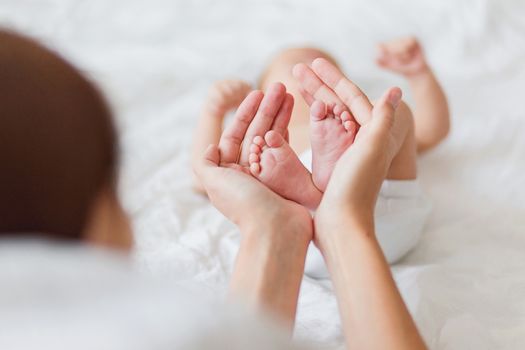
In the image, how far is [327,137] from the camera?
0.80 metres

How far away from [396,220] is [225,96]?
322mm

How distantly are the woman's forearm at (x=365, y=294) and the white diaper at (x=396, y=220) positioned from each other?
19 centimetres

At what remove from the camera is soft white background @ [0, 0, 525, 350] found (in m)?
0.86

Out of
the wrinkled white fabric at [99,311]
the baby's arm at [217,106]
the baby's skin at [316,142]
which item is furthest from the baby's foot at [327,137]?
the wrinkled white fabric at [99,311]

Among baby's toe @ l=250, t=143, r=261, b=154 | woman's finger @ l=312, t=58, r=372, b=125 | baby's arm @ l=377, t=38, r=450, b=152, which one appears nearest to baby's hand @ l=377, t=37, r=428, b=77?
baby's arm @ l=377, t=38, r=450, b=152

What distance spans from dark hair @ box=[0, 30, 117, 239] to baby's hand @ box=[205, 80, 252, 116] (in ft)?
1.91

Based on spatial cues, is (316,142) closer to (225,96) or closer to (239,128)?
(239,128)

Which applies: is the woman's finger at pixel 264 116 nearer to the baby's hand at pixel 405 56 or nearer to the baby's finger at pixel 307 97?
the baby's finger at pixel 307 97

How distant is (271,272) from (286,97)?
0.77 ft

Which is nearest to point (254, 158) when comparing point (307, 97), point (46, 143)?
point (307, 97)

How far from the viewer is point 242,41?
1.44m

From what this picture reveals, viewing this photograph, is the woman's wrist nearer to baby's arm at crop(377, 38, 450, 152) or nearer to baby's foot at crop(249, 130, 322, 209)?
baby's foot at crop(249, 130, 322, 209)

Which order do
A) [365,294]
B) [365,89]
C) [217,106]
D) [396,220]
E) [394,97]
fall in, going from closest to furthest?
[365,294], [394,97], [396,220], [217,106], [365,89]

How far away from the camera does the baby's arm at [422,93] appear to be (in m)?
1.12
